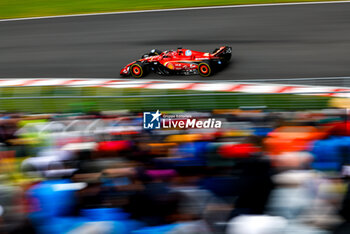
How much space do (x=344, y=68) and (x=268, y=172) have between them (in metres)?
7.77

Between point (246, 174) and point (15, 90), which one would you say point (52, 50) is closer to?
point (15, 90)

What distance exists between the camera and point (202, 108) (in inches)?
228

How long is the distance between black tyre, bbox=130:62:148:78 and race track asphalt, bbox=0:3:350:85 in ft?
0.89

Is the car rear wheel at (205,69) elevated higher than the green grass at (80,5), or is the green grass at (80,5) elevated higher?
the green grass at (80,5)

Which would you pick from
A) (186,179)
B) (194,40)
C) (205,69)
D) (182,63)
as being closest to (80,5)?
(194,40)

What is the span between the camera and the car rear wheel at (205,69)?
440 inches

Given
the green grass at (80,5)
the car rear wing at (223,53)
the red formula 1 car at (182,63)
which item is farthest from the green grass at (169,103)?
the green grass at (80,5)

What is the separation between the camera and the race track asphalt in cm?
1181

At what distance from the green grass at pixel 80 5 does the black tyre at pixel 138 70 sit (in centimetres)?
537

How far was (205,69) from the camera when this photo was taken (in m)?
11.2

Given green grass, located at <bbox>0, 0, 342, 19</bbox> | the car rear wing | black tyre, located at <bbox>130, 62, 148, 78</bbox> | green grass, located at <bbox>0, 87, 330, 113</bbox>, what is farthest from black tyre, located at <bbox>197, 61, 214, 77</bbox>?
green grass, located at <bbox>0, 0, 342, 19</bbox>

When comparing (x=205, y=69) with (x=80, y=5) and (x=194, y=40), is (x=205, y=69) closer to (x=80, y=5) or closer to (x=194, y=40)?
(x=194, y=40)

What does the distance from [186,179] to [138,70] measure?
24.4ft

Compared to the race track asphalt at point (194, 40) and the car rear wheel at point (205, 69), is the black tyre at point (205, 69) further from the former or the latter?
the race track asphalt at point (194, 40)
